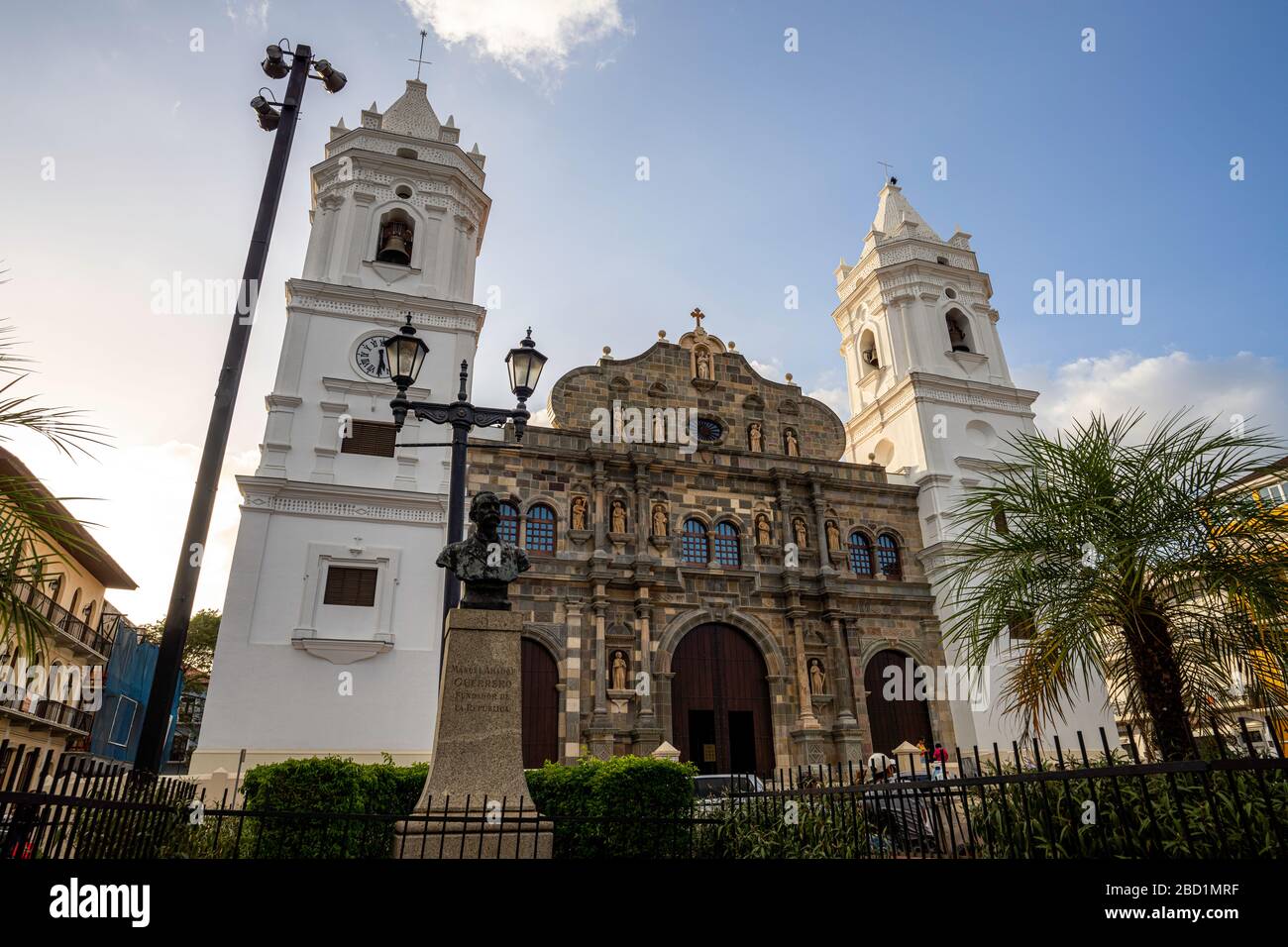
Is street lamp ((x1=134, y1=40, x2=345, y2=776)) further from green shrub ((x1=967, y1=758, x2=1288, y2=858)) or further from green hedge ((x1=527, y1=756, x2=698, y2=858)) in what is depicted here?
green shrub ((x1=967, y1=758, x2=1288, y2=858))

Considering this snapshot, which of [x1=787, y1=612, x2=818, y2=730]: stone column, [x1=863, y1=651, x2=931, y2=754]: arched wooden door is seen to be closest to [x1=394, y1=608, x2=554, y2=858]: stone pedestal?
[x1=787, y1=612, x2=818, y2=730]: stone column

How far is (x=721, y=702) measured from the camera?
20.5 metres

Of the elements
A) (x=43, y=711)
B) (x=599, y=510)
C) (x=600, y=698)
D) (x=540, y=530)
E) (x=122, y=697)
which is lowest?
(x=600, y=698)

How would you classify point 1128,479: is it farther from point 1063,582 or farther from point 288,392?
point 288,392

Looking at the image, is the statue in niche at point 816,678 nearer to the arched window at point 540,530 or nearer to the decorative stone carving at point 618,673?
the decorative stone carving at point 618,673

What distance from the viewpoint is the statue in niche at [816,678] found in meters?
21.0

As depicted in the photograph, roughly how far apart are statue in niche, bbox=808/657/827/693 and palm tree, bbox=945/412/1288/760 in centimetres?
1417

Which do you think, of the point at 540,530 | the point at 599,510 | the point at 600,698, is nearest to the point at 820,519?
the point at 599,510

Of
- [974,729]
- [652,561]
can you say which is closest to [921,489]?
[974,729]

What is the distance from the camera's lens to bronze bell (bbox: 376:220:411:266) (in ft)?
74.4

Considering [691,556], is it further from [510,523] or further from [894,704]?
[894,704]

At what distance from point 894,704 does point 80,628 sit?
25.8 meters

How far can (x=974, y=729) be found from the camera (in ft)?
69.7

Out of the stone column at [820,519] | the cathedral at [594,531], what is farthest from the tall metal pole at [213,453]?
the stone column at [820,519]
